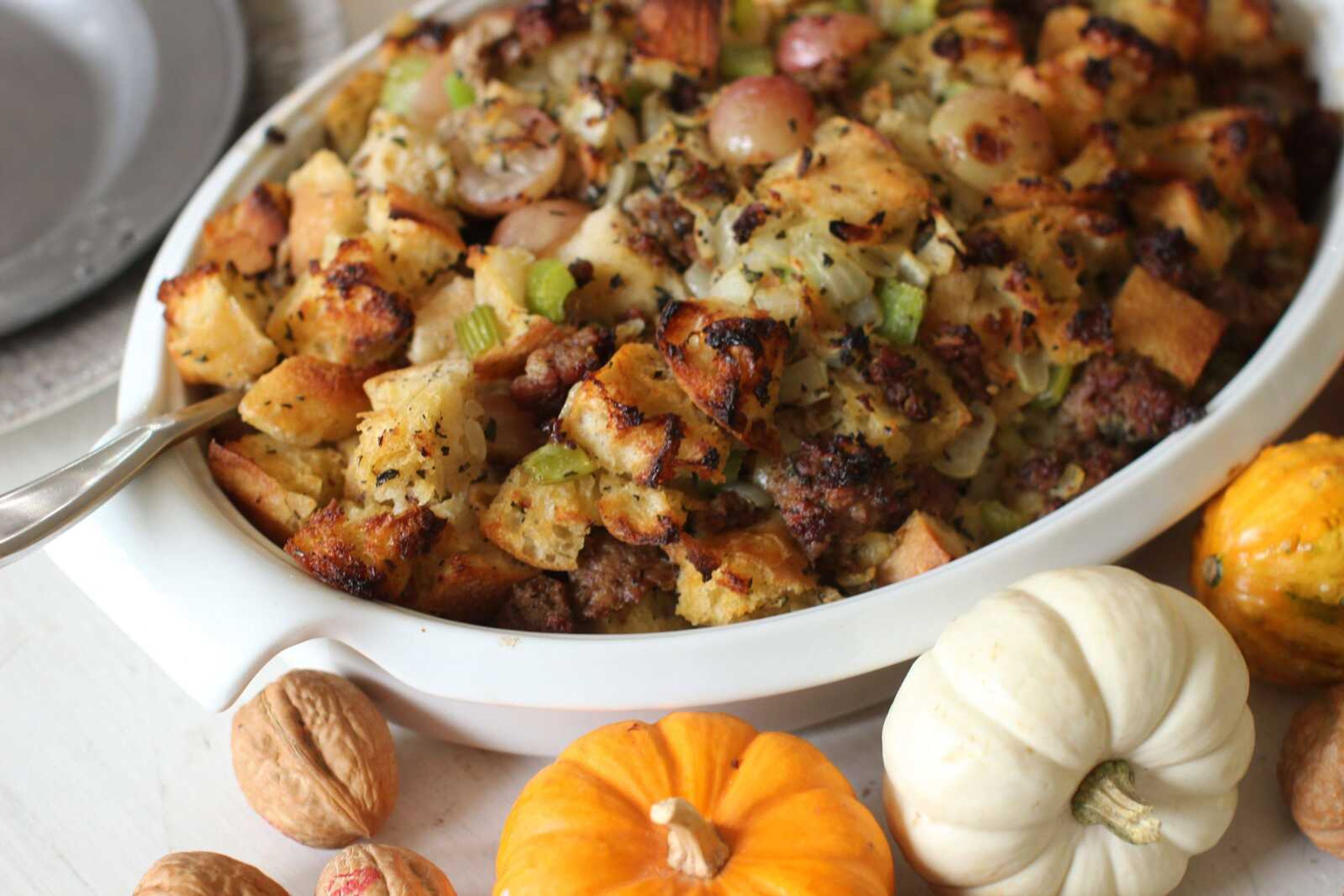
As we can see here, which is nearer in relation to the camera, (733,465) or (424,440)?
(424,440)

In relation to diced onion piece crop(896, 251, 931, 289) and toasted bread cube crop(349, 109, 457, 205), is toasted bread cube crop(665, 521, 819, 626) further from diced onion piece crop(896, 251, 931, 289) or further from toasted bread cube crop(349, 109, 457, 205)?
toasted bread cube crop(349, 109, 457, 205)

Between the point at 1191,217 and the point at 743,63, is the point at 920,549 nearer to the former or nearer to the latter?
the point at 1191,217

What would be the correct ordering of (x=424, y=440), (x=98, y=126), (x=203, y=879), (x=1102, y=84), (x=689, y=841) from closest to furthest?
(x=689, y=841), (x=203, y=879), (x=424, y=440), (x=1102, y=84), (x=98, y=126)

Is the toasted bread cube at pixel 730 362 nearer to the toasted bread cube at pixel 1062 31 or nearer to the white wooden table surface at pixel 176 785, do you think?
the white wooden table surface at pixel 176 785

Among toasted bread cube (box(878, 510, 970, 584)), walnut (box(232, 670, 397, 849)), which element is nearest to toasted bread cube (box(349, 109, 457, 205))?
walnut (box(232, 670, 397, 849))

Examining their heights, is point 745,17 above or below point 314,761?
above

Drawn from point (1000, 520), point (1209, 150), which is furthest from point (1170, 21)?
point (1000, 520)

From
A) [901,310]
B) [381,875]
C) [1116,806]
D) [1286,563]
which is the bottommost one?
[1286,563]
